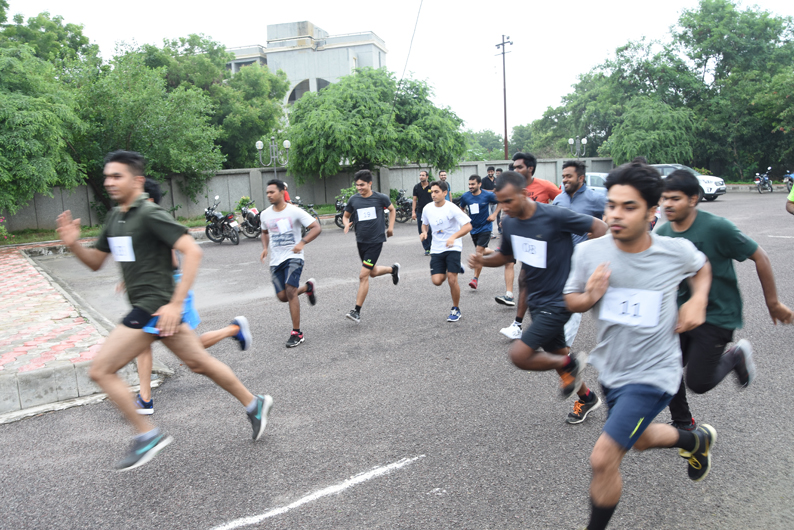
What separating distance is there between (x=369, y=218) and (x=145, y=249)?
168 inches

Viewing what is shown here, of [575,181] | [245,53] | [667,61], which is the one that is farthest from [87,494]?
[245,53]

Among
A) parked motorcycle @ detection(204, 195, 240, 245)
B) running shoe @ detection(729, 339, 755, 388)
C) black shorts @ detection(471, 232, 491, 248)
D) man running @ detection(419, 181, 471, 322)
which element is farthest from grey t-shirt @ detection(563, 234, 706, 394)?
parked motorcycle @ detection(204, 195, 240, 245)

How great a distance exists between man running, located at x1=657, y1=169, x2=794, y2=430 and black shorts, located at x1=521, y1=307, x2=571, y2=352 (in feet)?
2.66

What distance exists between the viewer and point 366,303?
852cm

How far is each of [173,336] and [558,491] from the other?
8.04ft

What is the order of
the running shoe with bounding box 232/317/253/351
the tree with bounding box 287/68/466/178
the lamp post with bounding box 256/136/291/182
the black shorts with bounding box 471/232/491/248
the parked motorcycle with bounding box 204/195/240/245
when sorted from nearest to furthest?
the running shoe with bounding box 232/317/253/351, the black shorts with bounding box 471/232/491/248, the parked motorcycle with bounding box 204/195/240/245, the tree with bounding box 287/68/466/178, the lamp post with bounding box 256/136/291/182

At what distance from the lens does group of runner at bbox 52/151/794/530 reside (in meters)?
2.62

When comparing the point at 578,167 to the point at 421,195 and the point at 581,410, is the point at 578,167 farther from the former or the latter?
the point at 421,195

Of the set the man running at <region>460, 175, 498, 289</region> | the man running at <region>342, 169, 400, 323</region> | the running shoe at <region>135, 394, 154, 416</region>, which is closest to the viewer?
the running shoe at <region>135, 394, 154, 416</region>

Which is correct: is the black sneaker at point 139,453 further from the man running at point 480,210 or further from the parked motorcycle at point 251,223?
the parked motorcycle at point 251,223

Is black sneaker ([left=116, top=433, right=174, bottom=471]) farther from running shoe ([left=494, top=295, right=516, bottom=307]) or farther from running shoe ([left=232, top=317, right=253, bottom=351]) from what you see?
running shoe ([left=494, top=295, right=516, bottom=307])

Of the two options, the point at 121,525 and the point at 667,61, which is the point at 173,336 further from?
the point at 667,61

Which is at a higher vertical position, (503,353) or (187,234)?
(187,234)

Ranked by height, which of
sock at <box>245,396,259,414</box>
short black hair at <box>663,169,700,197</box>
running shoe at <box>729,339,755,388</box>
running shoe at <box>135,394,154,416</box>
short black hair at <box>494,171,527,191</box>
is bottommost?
running shoe at <box>135,394,154,416</box>
